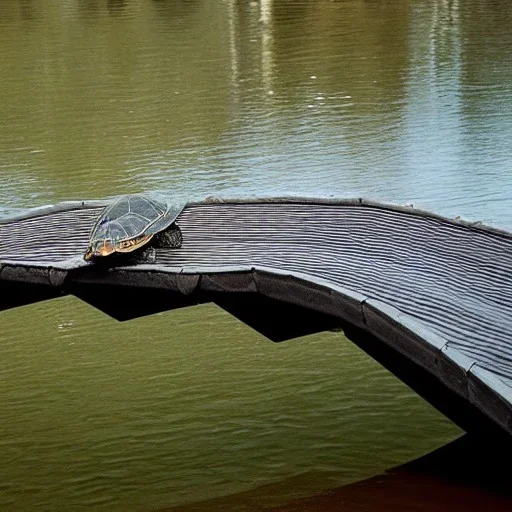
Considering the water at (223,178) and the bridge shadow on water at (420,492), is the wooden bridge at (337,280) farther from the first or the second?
the water at (223,178)

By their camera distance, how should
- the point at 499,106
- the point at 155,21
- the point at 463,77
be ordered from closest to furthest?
the point at 499,106
the point at 463,77
the point at 155,21

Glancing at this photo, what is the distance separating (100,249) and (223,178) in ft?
11.0

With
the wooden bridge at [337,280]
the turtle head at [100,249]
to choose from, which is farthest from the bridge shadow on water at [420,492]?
the turtle head at [100,249]

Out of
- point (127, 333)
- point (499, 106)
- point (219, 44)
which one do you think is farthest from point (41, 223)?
point (219, 44)

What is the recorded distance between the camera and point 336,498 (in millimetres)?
3473

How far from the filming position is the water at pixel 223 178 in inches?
147

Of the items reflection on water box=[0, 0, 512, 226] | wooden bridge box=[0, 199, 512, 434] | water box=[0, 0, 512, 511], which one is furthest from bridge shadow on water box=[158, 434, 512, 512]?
reflection on water box=[0, 0, 512, 226]

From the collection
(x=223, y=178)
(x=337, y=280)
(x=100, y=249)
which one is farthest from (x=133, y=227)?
(x=223, y=178)

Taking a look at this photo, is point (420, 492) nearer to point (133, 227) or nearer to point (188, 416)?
point (188, 416)

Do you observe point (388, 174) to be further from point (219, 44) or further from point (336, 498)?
point (219, 44)

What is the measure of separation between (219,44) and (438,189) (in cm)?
697

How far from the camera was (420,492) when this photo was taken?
3.49 m

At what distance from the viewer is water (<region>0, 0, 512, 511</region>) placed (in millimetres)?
3734

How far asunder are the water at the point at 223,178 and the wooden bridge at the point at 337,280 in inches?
17.3
